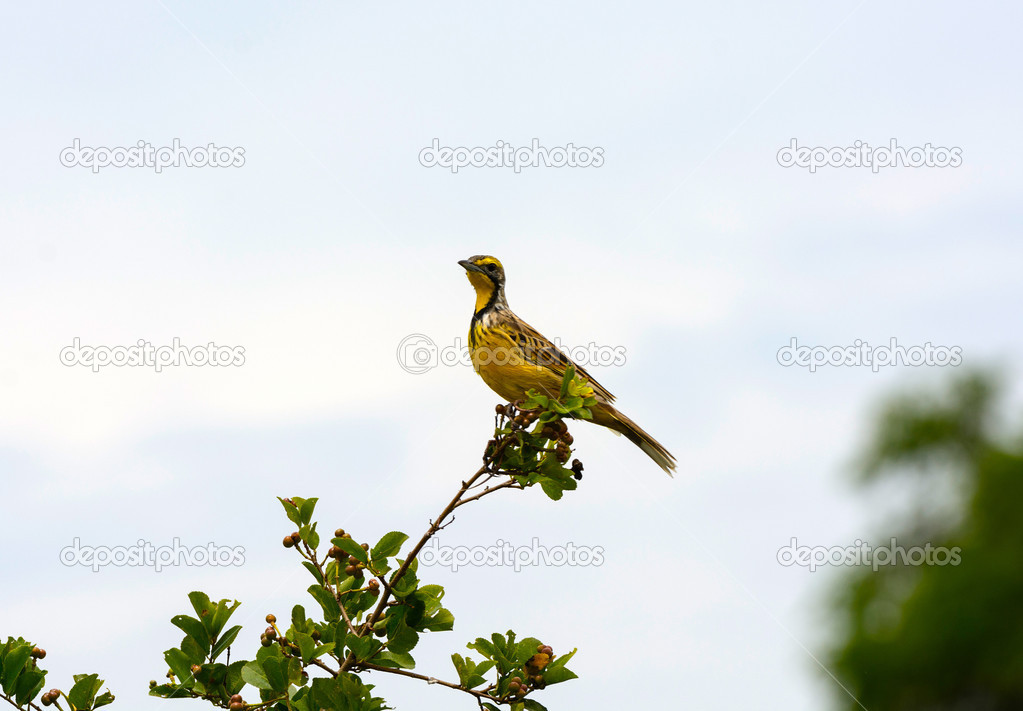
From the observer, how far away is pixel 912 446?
89.0 feet

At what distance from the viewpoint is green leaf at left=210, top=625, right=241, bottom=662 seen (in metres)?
3.92

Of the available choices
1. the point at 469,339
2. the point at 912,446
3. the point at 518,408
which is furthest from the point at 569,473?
the point at 912,446

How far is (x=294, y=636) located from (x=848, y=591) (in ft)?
66.7

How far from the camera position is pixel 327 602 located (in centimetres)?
395

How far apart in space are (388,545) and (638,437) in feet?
10.6

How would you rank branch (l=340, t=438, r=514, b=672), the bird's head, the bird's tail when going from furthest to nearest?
the bird's head → the bird's tail → branch (l=340, t=438, r=514, b=672)

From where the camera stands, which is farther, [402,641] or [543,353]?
[543,353]

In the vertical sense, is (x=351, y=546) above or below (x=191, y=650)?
above

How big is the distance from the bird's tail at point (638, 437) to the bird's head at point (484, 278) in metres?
1.35

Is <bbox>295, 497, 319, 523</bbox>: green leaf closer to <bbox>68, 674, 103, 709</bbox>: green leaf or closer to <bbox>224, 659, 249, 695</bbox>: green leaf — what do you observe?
<bbox>224, 659, 249, 695</bbox>: green leaf

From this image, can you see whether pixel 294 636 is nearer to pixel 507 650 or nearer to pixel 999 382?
pixel 507 650

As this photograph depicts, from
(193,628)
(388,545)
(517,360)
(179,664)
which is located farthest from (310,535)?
(517,360)

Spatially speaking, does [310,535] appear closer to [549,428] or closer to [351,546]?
[351,546]

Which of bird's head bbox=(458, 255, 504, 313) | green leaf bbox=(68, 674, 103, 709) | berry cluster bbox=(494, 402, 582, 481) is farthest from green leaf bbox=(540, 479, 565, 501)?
bird's head bbox=(458, 255, 504, 313)
